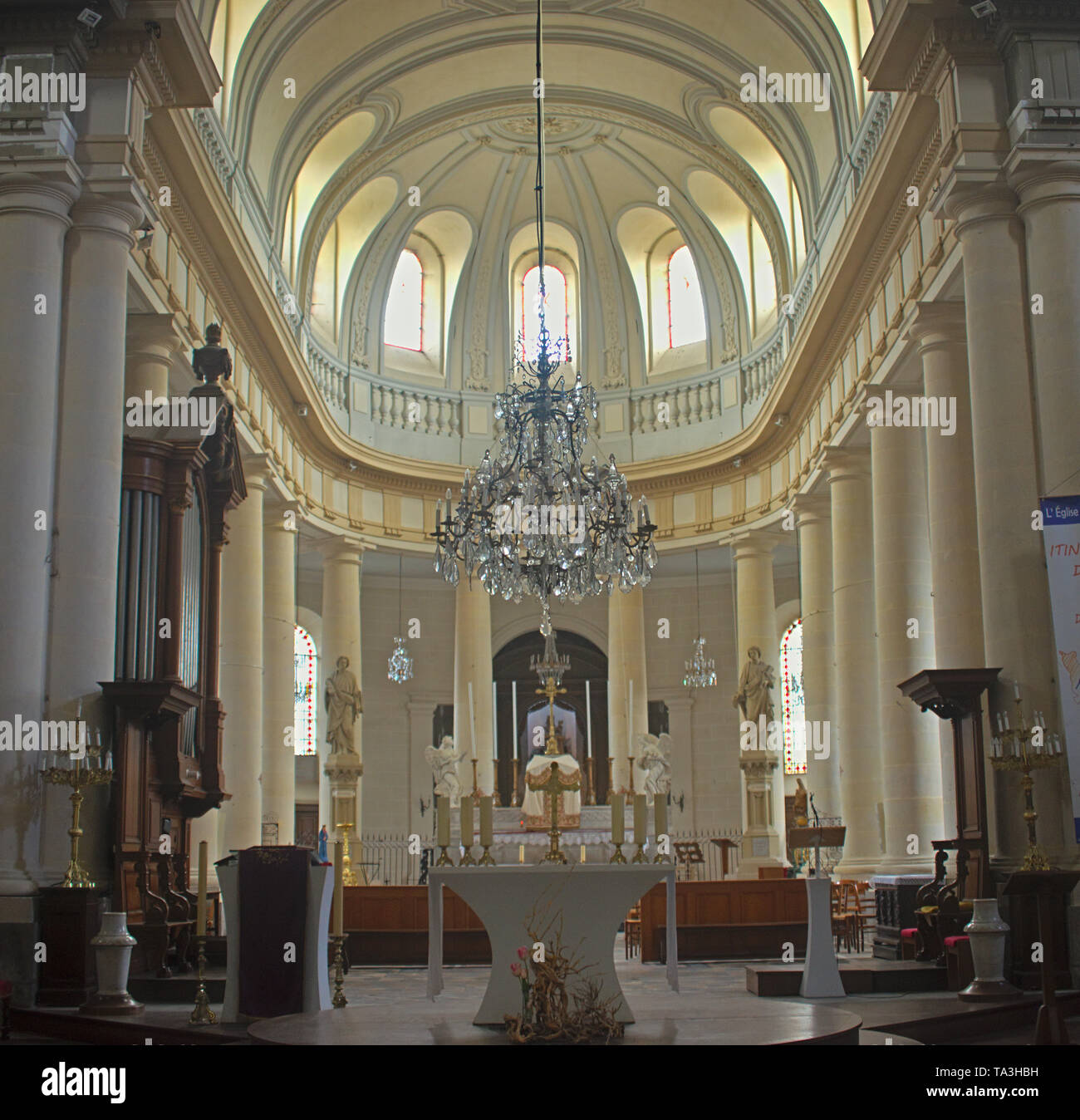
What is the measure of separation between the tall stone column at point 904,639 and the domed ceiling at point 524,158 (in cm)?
487

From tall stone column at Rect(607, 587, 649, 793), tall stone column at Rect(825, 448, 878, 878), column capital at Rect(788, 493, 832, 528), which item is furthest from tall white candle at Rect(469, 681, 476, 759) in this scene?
tall stone column at Rect(825, 448, 878, 878)

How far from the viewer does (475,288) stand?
27.6 m

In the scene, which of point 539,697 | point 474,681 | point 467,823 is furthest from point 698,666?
point 467,823

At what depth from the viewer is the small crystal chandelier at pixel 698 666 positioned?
24266 millimetres

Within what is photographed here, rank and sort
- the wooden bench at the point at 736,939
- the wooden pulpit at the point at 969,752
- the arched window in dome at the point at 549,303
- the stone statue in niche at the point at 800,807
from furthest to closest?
the arched window in dome at the point at 549,303 < the stone statue in niche at the point at 800,807 < the wooden bench at the point at 736,939 < the wooden pulpit at the point at 969,752

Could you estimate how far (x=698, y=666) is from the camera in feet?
79.5

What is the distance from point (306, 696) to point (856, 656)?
1343cm

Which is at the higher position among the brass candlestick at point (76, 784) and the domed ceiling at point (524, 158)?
the domed ceiling at point (524, 158)

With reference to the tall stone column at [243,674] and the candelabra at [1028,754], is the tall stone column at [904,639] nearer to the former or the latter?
the candelabra at [1028,754]

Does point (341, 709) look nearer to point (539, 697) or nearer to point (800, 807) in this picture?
point (539, 697)

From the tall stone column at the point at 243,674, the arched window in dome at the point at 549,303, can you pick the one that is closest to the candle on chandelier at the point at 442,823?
the tall stone column at the point at 243,674

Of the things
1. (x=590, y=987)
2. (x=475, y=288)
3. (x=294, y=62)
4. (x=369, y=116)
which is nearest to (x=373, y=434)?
(x=475, y=288)
